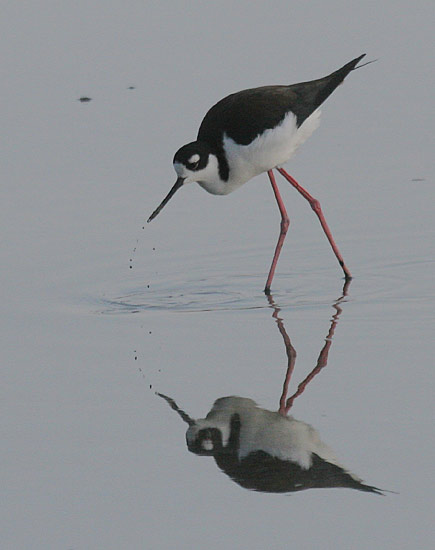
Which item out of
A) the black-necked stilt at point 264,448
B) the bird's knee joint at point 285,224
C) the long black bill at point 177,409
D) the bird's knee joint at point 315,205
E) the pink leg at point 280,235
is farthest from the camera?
the bird's knee joint at point 315,205

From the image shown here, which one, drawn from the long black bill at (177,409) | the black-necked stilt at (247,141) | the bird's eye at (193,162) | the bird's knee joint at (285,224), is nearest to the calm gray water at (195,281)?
the long black bill at (177,409)

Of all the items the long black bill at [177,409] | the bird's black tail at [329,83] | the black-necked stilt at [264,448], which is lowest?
the black-necked stilt at [264,448]

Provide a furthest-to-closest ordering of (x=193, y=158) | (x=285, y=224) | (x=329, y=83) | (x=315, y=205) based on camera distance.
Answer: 1. (x=329, y=83)
2. (x=315, y=205)
3. (x=285, y=224)
4. (x=193, y=158)

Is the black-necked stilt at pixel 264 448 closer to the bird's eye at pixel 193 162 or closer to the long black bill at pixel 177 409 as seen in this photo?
the long black bill at pixel 177 409

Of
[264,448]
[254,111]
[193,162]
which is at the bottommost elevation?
[264,448]

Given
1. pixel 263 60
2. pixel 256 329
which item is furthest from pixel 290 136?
pixel 263 60

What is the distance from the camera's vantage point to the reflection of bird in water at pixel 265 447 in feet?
13.0

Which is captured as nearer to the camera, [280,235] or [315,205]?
[280,235]

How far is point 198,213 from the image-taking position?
7.34 m

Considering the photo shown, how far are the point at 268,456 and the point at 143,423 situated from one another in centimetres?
52

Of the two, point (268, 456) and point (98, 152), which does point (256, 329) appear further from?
point (98, 152)

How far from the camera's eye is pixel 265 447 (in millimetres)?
4270

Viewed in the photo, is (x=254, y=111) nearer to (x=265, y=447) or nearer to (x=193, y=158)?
(x=193, y=158)

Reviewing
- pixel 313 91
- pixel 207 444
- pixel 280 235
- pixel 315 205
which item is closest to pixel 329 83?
pixel 313 91
